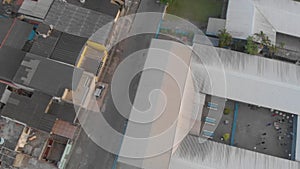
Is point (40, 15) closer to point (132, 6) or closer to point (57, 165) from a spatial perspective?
point (132, 6)

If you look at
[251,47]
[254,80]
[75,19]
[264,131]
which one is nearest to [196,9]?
[251,47]

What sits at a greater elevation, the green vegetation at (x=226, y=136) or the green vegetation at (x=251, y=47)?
the green vegetation at (x=251, y=47)

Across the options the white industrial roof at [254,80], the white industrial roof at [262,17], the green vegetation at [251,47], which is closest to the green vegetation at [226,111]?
the white industrial roof at [254,80]

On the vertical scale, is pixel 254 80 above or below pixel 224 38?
below

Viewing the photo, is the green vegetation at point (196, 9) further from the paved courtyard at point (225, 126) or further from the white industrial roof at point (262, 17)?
the paved courtyard at point (225, 126)

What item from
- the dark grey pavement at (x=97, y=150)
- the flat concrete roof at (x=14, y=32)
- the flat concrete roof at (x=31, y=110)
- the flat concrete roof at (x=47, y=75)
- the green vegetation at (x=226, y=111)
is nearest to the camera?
the flat concrete roof at (x=31, y=110)

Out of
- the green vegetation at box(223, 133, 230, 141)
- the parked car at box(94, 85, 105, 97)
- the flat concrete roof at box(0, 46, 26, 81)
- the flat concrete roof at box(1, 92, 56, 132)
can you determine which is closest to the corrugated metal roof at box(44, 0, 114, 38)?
the flat concrete roof at box(0, 46, 26, 81)

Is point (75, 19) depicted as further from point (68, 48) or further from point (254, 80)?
point (254, 80)

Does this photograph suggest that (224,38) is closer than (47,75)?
No
